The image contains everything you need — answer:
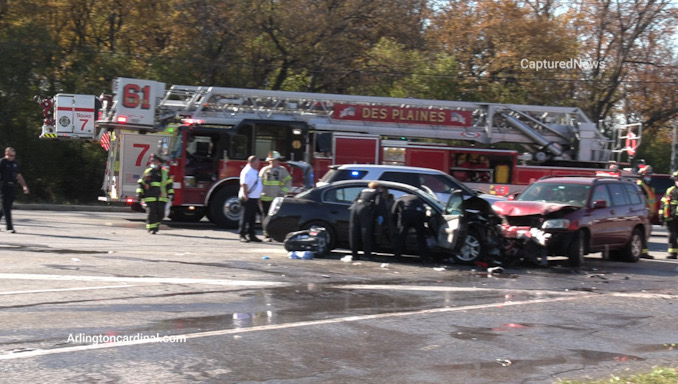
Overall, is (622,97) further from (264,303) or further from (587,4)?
(264,303)

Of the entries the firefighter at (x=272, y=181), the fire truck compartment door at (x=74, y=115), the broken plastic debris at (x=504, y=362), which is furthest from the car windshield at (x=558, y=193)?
the fire truck compartment door at (x=74, y=115)

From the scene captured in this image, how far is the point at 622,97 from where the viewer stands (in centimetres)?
3741

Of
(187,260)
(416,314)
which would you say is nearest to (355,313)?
(416,314)

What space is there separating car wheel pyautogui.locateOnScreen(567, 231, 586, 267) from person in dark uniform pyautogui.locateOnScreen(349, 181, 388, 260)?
10.6 ft

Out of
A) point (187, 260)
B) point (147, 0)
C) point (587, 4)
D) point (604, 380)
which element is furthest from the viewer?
point (587, 4)

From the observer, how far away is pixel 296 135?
62.8ft

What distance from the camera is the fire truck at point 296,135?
1861 centimetres

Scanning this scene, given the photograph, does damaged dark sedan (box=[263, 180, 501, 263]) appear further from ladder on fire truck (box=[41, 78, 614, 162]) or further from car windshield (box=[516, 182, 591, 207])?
ladder on fire truck (box=[41, 78, 614, 162])

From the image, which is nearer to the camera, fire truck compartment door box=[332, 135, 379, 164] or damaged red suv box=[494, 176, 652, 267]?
damaged red suv box=[494, 176, 652, 267]

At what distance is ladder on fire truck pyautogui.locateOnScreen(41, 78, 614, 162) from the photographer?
1875 centimetres

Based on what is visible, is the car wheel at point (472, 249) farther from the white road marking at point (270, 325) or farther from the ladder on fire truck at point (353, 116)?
the ladder on fire truck at point (353, 116)

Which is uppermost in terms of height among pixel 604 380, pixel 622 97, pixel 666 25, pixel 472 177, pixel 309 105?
pixel 666 25

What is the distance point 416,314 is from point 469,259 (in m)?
4.60

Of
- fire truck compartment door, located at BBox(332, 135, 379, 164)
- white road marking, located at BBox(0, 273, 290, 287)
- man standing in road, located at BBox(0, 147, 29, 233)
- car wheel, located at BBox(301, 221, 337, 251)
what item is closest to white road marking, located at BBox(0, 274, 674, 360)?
white road marking, located at BBox(0, 273, 290, 287)
